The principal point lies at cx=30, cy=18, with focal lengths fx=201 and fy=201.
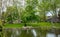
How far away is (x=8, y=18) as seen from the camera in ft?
93.6

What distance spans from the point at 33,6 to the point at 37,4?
660mm

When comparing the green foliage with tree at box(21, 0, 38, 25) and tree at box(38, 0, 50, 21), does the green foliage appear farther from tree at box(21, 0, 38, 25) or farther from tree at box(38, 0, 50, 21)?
tree at box(38, 0, 50, 21)

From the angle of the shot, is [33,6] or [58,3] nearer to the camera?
[58,3]

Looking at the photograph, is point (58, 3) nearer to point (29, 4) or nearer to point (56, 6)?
point (56, 6)

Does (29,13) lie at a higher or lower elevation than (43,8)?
lower

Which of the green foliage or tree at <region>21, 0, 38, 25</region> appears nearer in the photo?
tree at <region>21, 0, 38, 25</region>

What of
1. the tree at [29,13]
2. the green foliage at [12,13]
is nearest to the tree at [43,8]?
the tree at [29,13]

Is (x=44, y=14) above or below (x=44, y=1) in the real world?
below

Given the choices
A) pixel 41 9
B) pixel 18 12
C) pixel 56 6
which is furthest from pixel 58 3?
pixel 18 12

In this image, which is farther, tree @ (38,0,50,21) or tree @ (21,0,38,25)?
tree @ (38,0,50,21)

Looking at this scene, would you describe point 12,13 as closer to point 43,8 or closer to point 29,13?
point 29,13

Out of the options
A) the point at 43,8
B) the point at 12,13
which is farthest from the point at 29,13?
the point at 12,13

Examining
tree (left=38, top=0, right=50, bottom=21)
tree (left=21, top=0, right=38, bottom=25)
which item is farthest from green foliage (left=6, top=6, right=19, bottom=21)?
tree (left=38, top=0, right=50, bottom=21)

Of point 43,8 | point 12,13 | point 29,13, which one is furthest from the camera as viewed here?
point 12,13
